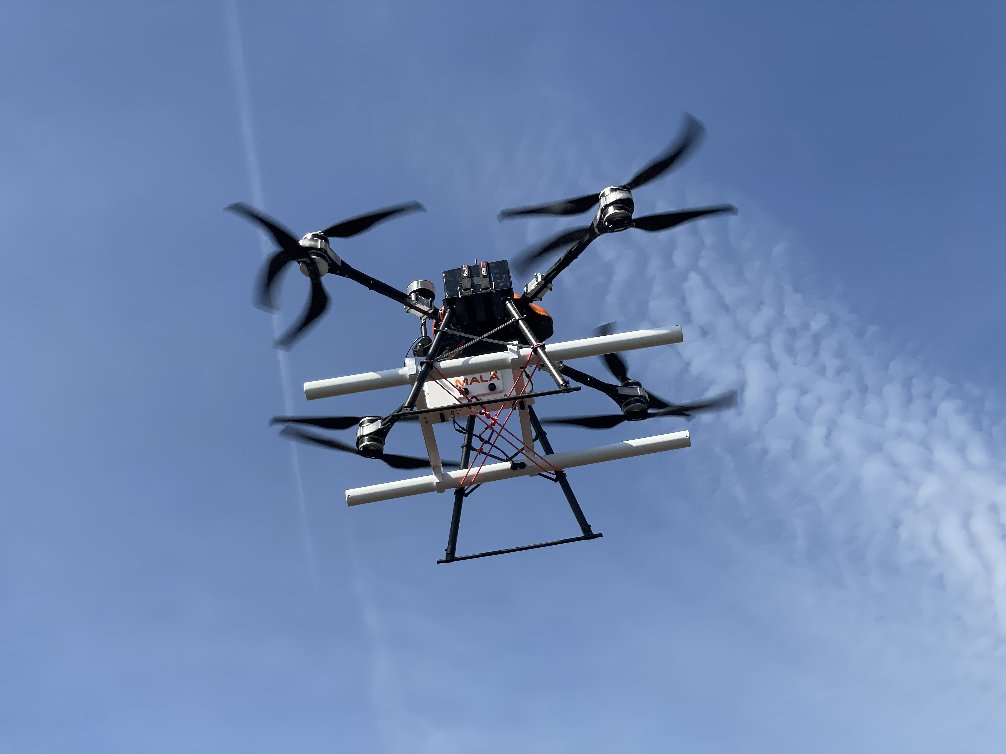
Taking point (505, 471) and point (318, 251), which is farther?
point (505, 471)

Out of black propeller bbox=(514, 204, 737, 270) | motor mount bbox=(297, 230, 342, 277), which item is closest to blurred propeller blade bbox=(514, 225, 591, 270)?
black propeller bbox=(514, 204, 737, 270)

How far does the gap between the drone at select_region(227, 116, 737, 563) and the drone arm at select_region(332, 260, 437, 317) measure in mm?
19

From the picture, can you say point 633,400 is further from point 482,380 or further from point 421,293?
point 421,293

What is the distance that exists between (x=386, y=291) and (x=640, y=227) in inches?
186

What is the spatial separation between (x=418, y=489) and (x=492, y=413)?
188 cm

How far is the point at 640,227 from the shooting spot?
591 inches

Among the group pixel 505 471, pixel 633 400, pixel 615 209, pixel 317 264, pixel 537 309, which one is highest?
pixel 615 209

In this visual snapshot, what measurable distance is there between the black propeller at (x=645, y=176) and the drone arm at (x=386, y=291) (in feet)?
7.56

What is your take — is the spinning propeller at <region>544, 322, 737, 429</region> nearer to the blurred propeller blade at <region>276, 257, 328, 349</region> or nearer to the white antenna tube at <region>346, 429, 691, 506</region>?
the white antenna tube at <region>346, 429, 691, 506</region>

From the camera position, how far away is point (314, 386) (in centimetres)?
1400

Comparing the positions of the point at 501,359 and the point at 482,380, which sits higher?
the point at 501,359

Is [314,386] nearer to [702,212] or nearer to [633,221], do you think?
[633,221]

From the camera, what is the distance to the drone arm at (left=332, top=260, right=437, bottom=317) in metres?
15.2

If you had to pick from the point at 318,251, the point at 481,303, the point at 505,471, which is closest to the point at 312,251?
the point at 318,251
